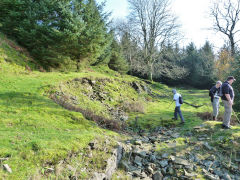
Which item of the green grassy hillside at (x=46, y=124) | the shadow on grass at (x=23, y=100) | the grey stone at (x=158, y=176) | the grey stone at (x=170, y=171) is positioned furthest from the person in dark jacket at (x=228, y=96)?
the shadow on grass at (x=23, y=100)

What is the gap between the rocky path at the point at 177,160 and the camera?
15.1 feet

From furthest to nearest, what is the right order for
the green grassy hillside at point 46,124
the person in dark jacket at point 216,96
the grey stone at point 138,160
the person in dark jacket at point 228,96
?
the person in dark jacket at point 216,96
the person in dark jacket at point 228,96
the grey stone at point 138,160
the green grassy hillside at point 46,124

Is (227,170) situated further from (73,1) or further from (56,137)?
(73,1)

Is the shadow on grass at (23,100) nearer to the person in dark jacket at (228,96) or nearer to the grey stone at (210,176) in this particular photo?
the grey stone at (210,176)

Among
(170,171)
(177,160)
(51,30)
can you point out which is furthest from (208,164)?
(51,30)

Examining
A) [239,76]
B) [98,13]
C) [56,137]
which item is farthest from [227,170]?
[98,13]

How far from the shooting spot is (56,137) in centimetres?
444

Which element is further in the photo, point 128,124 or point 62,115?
point 128,124

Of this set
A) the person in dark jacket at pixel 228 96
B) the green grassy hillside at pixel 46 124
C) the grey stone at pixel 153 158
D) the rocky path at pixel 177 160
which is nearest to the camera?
the green grassy hillside at pixel 46 124

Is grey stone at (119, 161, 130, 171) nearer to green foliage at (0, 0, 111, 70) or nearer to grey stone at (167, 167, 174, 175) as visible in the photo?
grey stone at (167, 167, 174, 175)

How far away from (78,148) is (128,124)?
4672 millimetres

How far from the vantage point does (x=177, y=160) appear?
5.16 m

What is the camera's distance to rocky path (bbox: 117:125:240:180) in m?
4.61

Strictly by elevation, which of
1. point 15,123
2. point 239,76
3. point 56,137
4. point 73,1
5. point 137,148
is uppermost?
point 73,1
